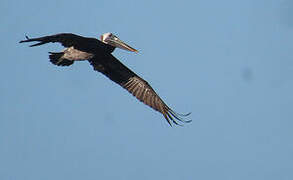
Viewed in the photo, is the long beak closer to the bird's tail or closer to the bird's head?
the bird's head

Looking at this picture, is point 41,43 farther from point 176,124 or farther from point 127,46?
point 176,124

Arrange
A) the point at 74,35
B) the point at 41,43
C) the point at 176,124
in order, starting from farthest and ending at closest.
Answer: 1. the point at 176,124
2. the point at 74,35
3. the point at 41,43

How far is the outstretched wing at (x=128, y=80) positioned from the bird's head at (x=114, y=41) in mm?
481

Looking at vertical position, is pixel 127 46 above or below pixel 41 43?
above

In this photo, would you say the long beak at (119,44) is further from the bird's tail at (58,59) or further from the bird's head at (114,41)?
the bird's tail at (58,59)

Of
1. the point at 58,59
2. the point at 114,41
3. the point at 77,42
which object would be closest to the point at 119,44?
the point at 114,41

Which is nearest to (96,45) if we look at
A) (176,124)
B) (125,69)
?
(125,69)

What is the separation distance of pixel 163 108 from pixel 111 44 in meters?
2.23

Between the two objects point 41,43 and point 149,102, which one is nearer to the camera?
point 41,43

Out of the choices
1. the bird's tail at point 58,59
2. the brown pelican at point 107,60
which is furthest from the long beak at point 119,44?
the bird's tail at point 58,59

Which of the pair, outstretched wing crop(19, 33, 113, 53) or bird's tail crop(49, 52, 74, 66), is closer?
outstretched wing crop(19, 33, 113, 53)

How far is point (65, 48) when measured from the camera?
17.2 meters

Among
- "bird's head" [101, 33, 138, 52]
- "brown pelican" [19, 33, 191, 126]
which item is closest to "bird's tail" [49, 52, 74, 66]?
"brown pelican" [19, 33, 191, 126]

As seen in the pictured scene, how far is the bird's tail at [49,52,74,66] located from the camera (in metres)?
16.9
